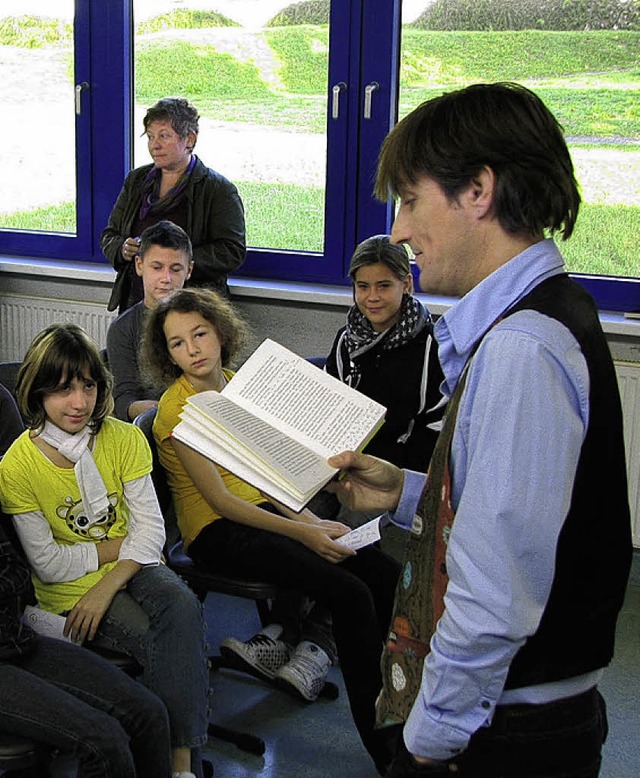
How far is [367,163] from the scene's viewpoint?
4.10m

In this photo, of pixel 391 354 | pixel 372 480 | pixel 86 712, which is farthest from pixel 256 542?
pixel 372 480

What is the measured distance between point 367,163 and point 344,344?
1.07 m

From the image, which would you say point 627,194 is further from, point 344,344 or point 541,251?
point 541,251

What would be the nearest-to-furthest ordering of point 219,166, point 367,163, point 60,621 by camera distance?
point 60,621, point 367,163, point 219,166

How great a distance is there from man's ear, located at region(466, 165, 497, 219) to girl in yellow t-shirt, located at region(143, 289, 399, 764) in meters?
1.51

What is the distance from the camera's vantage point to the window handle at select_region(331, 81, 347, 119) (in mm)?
4086

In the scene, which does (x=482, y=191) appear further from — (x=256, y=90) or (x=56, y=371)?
(x=256, y=90)

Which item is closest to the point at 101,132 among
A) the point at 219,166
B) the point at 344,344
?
the point at 219,166

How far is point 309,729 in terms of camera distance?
2707mm

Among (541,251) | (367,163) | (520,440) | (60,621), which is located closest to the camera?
(520,440)

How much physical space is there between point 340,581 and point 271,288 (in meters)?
1.88

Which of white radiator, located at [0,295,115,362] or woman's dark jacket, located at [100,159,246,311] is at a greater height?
woman's dark jacket, located at [100,159,246,311]

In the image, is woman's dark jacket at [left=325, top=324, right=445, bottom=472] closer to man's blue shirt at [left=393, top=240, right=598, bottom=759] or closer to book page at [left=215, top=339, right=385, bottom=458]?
book page at [left=215, top=339, right=385, bottom=458]

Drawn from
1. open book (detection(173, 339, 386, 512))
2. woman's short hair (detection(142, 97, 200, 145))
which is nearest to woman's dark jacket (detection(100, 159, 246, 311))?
woman's short hair (detection(142, 97, 200, 145))
